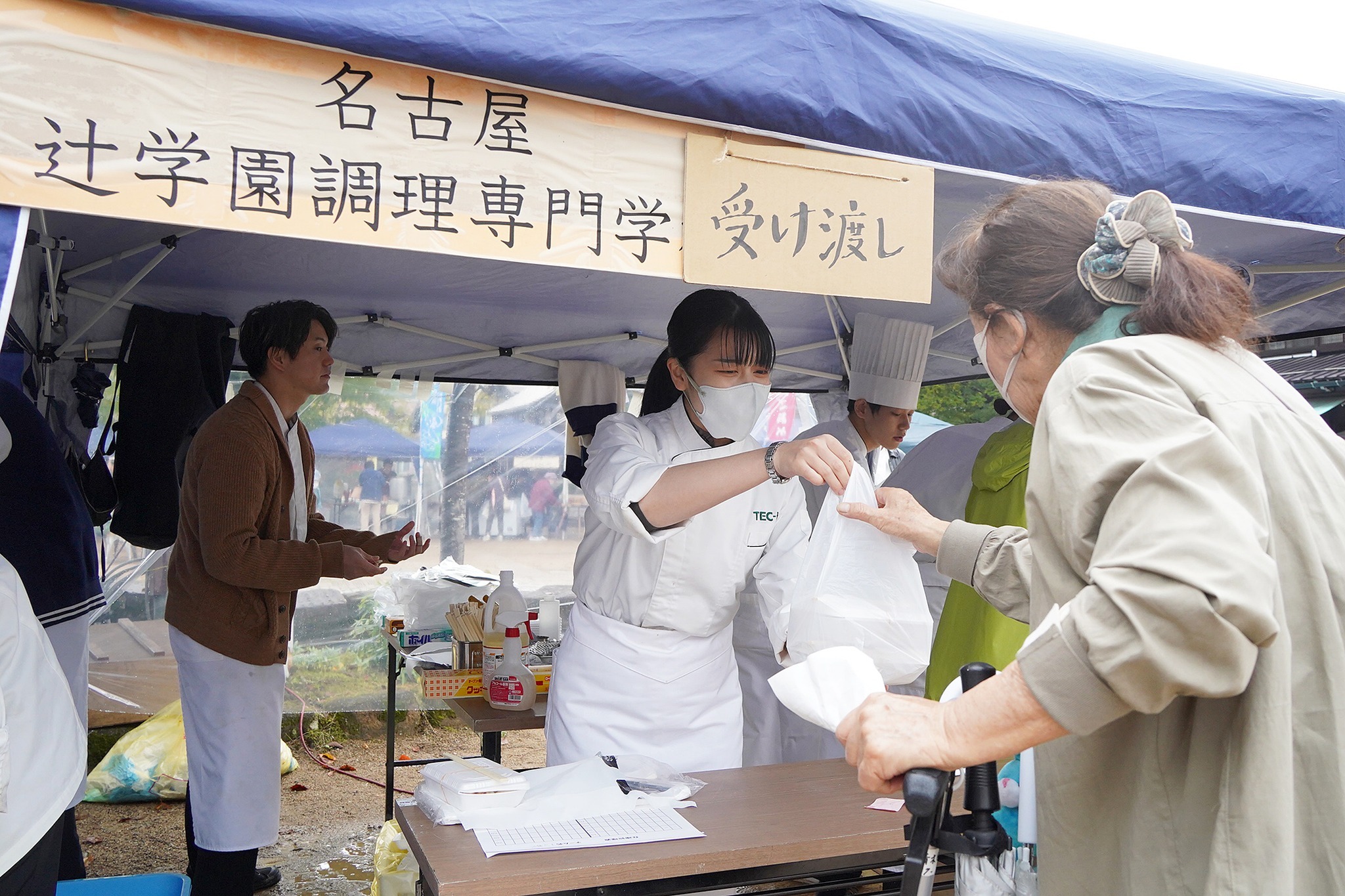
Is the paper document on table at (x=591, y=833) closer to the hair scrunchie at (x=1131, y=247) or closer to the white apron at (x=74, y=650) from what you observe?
the hair scrunchie at (x=1131, y=247)

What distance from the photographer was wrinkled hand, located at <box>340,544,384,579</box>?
3156 mm

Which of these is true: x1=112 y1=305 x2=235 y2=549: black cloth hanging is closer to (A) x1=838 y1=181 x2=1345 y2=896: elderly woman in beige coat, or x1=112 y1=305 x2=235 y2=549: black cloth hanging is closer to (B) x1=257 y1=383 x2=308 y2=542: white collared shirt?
(B) x1=257 y1=383 x2=308 y2=542: white collared shirt

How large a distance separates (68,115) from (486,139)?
63 centimetres

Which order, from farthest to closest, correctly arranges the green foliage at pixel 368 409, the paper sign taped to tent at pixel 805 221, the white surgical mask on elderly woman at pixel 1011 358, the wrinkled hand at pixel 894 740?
the green foliage at pixel 368 409 → the paper sign taped to tent at pixel 805 221 → the white surgical mask on elderly woman at pixel 1011 358 → the wrinkled hand at pixel 894 740

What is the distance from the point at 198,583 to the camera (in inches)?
115

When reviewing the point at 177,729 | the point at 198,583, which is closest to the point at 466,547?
the point at 177,729

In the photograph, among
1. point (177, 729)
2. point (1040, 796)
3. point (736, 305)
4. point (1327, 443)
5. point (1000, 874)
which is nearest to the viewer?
point (1327, 443)

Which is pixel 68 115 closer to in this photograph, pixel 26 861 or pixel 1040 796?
pixel 26 861

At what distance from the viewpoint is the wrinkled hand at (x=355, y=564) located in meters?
3.16

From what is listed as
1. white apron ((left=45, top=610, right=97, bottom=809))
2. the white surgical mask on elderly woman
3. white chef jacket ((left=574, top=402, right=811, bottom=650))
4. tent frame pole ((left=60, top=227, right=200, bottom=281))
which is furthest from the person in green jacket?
tent frame pole ((left=60, top=227, right=200, bottom=281))

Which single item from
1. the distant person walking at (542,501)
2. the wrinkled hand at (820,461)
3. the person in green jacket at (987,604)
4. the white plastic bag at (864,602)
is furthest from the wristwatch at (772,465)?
the distant person walking at (542,501)

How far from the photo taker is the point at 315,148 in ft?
5.08

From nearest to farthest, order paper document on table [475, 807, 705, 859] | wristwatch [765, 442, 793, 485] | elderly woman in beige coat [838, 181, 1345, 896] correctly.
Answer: elderly woman in beige coat [838, 181, 1345, 896]
paper document on table [475, 807, 705, 859]
wristwatch [765, 442, 793, 485]

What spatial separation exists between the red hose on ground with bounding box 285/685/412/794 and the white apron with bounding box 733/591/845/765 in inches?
85.0
